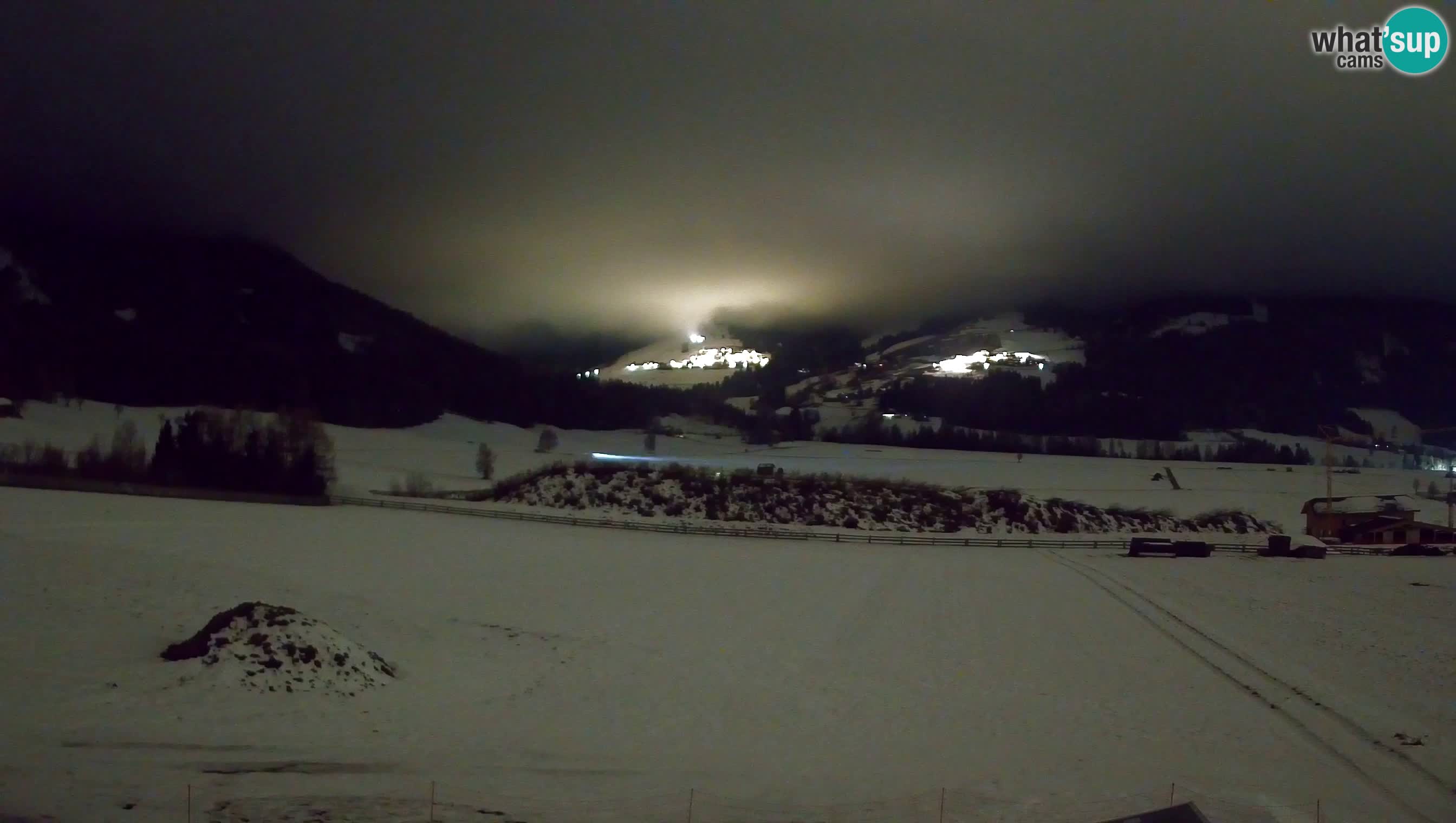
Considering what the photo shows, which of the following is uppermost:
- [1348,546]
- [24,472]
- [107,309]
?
[107,309]

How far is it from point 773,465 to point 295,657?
64092mm

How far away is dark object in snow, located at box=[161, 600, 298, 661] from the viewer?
1389 cm

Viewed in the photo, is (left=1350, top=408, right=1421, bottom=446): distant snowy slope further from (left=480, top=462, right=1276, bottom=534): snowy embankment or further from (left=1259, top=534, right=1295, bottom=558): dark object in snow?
(left=1259, top=534, right=1295, bottom=558): dark object in snow

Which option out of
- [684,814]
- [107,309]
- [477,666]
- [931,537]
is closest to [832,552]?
[931,537]

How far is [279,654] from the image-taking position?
45.1ft

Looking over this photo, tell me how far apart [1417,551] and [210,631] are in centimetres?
6225

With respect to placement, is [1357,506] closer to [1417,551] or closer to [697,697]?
[1417,551]

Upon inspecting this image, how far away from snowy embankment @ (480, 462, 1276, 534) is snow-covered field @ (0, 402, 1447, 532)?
4890 mm

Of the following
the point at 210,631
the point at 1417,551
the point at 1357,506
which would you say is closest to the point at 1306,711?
the point at 210,631

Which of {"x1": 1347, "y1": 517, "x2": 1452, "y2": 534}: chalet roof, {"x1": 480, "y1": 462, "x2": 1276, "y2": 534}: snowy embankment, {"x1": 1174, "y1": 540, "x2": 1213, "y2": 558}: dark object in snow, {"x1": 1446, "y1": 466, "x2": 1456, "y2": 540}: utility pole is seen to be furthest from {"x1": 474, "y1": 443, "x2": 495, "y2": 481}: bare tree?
{"x1": 1446, "y1": 466, "x2": 1456, "y2": 540}: utility pole

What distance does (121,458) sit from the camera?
5834 centimetres

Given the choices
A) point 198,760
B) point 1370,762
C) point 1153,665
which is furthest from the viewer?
point 1153,665

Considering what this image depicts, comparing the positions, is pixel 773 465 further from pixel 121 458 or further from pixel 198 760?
pixel 198 760

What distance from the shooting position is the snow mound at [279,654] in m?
Result: 13.4
